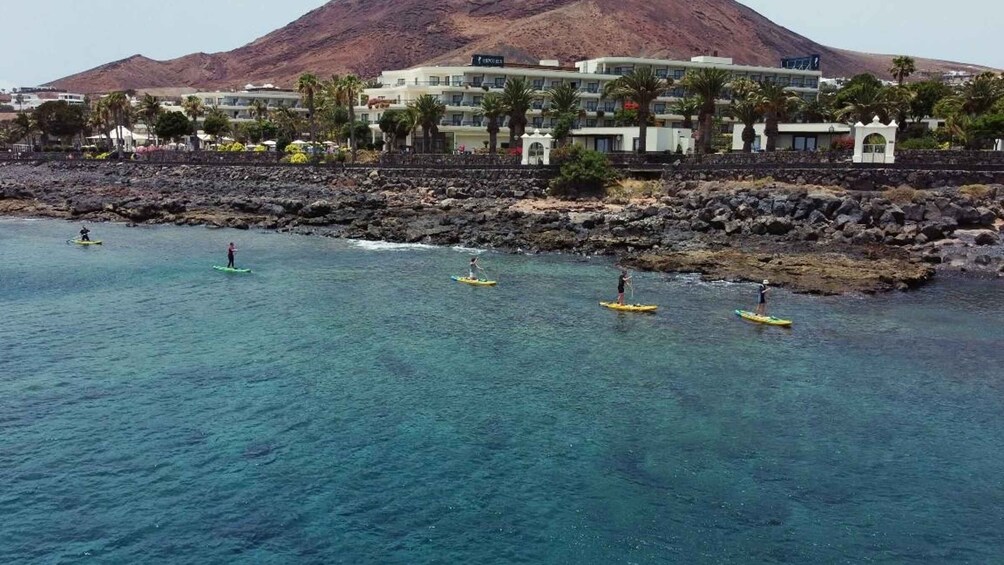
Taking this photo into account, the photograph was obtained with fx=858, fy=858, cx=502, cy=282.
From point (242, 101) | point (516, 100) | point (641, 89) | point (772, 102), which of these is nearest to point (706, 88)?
point (641, 89)

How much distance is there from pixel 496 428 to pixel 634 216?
45.5 meters

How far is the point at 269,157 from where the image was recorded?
10256cm

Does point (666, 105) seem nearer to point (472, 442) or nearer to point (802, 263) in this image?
point (802, 263)

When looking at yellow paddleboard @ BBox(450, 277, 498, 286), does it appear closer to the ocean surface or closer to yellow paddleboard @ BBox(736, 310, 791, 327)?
the ocean surface

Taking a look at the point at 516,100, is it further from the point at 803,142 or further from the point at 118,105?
the point at 118,105

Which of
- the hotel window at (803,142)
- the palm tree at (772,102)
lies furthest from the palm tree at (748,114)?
the hotel window at (803,142)

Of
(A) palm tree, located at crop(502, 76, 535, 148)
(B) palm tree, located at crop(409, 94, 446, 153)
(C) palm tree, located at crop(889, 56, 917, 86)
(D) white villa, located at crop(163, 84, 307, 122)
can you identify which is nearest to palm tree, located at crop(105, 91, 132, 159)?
(D) white villa, located at crop(163, 84, 307, 122)

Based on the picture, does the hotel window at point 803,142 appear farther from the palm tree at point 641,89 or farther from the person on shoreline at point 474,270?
the person on shoreline at point 474,270

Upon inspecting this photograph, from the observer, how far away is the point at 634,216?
70125 millimetres

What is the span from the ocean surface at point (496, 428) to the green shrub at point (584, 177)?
116ft

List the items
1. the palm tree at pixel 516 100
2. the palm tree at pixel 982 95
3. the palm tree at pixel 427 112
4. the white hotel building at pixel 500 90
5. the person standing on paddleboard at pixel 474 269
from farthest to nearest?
the white hotel building at pixel 500 90, the palm tree at pixel 427 112, the palm tree at pixel 516 100, the palm tree at pixel 982 95, the person standing on paddleboard at pixel 474 269

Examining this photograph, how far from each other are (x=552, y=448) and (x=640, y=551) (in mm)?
6343

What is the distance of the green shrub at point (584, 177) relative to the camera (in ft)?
268

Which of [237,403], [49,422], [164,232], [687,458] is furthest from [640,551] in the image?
[164,232]
